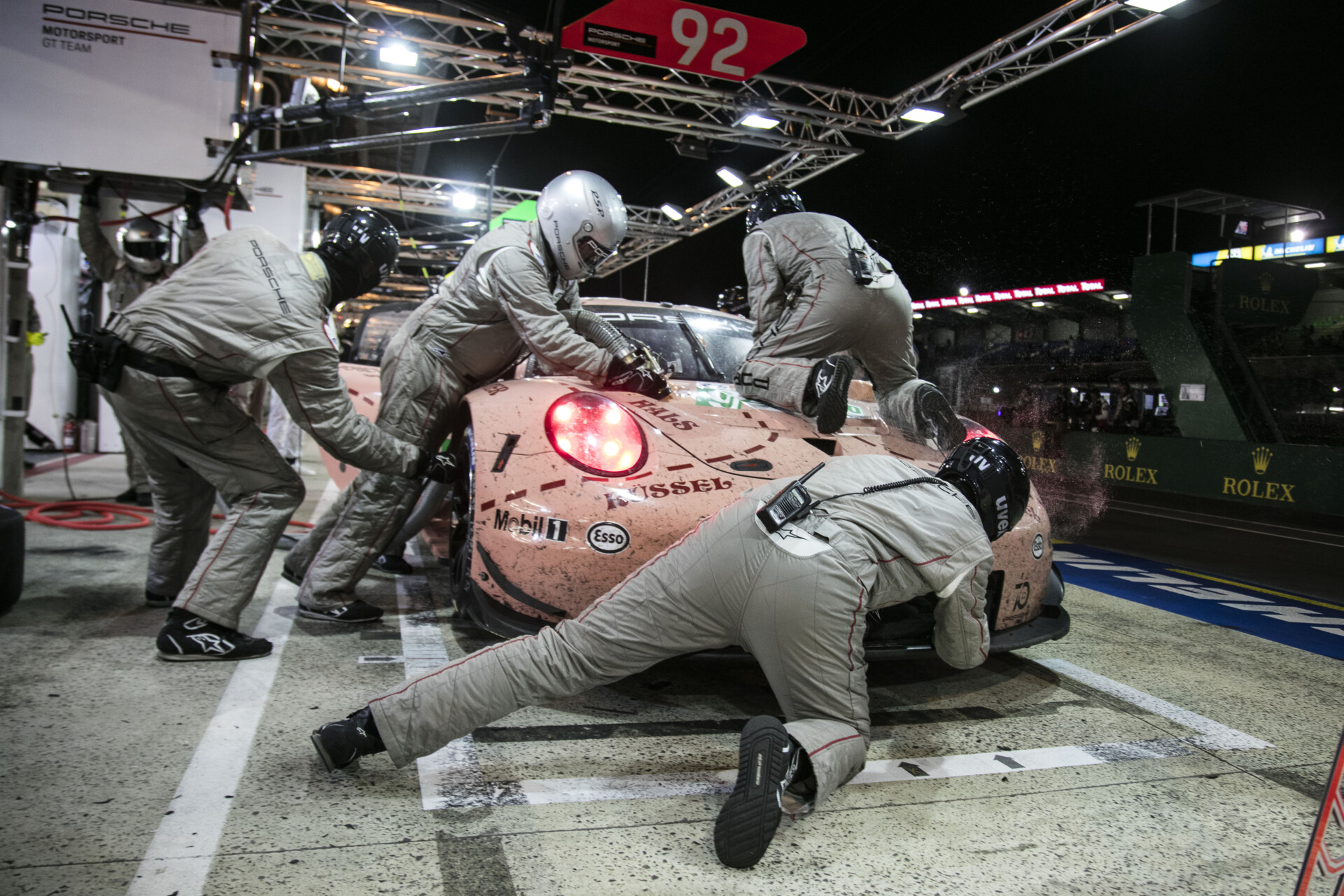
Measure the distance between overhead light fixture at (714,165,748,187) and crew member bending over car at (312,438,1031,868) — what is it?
476 inches

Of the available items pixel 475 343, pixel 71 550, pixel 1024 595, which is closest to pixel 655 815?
pixel 1024 595

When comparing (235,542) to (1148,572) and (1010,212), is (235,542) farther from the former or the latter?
(1010,212)

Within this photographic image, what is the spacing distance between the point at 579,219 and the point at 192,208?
380 centimetres

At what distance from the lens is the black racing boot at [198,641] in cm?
273

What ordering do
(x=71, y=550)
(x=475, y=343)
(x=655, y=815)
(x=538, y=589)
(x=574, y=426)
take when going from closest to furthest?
(x=655, y=815) < (x=538, y=589) < (x=574, y=426) < (x=475, y=343) < (x=71, y=550)

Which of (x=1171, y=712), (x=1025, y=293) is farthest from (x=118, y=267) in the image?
(x=1025, y=293)

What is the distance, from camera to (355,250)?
3.18 metres

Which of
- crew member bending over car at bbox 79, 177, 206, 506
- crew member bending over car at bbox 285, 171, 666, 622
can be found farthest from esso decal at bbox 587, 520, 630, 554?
crew member bending over car at bbox 79, 177, 206, 506

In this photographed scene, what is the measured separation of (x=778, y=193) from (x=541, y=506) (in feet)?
7.24

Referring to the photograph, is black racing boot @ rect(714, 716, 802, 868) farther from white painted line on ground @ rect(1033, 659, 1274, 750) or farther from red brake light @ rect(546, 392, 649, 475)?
white painted line on ground @ rect(1033, 659, 1274, 750)

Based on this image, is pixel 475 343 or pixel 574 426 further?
pixel 475 343

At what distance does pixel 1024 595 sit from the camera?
2.73 metres

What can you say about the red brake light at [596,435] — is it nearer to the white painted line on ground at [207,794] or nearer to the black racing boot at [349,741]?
the black racing boot at [349,741]

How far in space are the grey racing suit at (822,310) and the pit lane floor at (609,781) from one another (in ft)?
4.07
